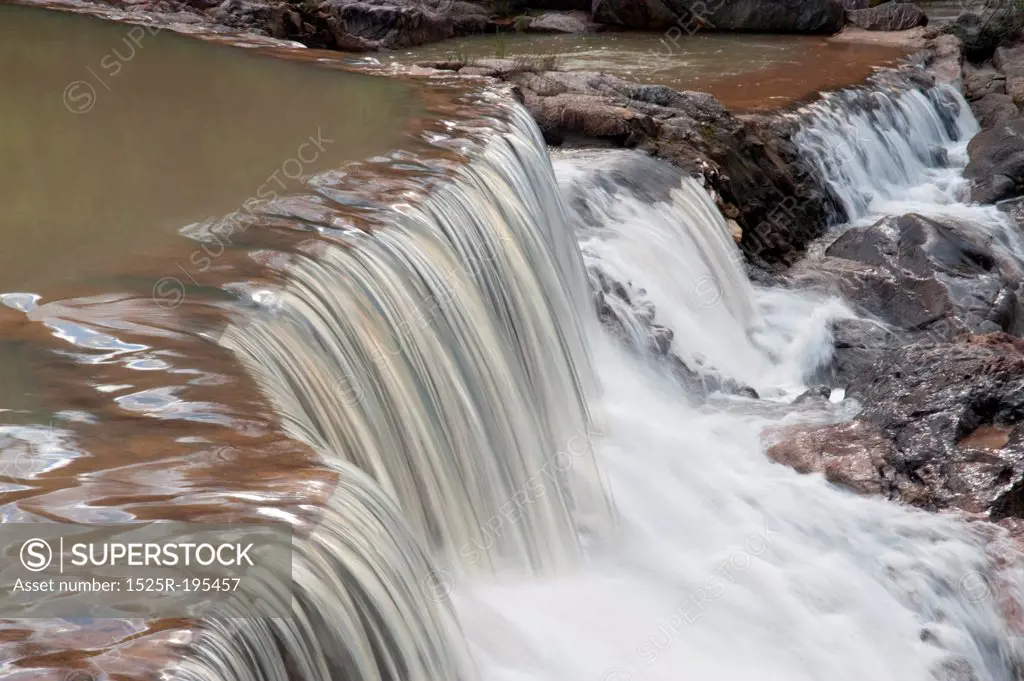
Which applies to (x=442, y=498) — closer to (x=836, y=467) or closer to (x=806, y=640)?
(x=806, y=640)

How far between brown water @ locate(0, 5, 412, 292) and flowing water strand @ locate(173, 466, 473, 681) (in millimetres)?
1941

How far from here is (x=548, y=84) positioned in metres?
10.9

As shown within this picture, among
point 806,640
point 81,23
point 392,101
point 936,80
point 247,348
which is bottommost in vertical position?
point 806,640

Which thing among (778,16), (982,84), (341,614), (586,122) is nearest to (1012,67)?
(982,84)

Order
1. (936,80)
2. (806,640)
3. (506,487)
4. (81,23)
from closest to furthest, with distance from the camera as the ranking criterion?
(506,487)
(806,640)
(81,23)
(936,80)

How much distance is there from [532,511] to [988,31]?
1747cm

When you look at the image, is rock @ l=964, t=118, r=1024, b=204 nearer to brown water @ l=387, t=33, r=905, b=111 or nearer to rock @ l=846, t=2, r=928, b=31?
brown water @ l=387, t=33, r=905, b=111

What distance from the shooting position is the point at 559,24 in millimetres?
20750

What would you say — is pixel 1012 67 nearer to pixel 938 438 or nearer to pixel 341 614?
pixel 938 438

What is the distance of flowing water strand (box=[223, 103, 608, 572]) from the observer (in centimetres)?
402

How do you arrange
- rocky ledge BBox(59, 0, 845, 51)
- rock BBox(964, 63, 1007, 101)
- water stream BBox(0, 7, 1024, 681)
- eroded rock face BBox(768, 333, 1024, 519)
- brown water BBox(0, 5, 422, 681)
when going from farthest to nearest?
rock BBox(964, 63, 1007, 101), rocky ledge BBox(59, 0, 845, 51), eroded rock face BBox(768, 333, 1024, 519), water stream BBox(0, 7, 1024, 681), brown water BBox(0, 5, 422, 681)

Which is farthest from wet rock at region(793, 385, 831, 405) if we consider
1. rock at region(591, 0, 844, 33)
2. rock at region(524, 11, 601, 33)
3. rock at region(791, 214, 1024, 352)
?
rock at region(524, 11, 601, 33)

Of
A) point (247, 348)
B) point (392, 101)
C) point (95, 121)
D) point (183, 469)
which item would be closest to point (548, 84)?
point (392, 101)

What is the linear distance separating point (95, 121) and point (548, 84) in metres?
4.93
